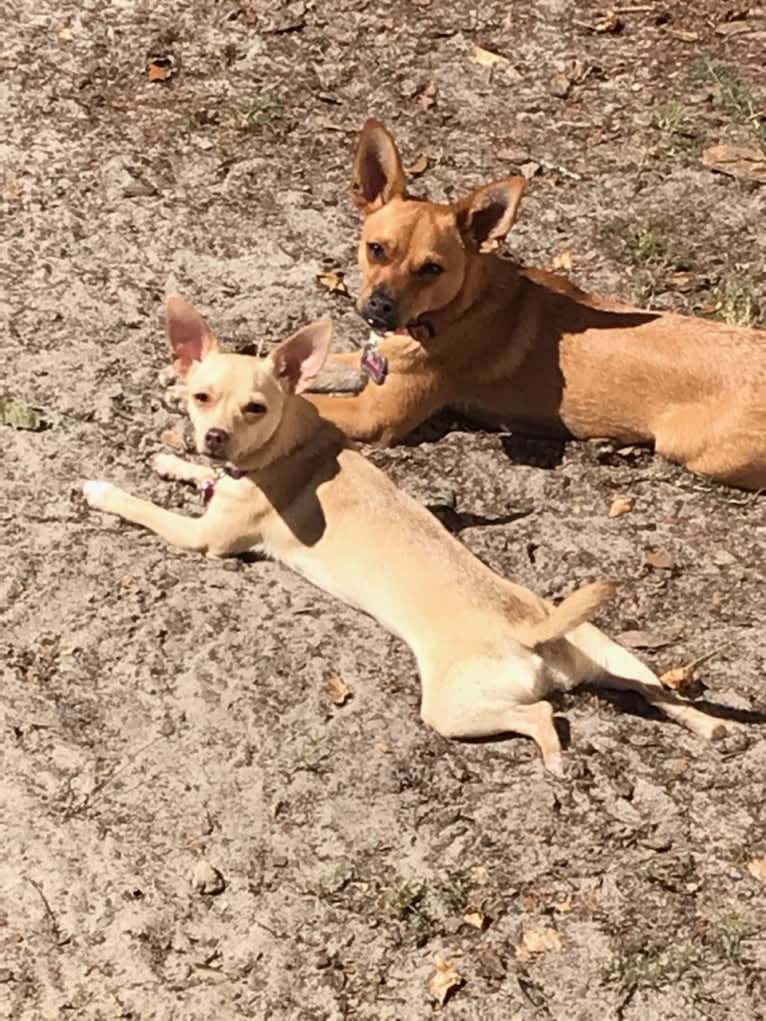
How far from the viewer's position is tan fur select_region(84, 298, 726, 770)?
4.55 m

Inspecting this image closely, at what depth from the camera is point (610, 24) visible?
7652 mm

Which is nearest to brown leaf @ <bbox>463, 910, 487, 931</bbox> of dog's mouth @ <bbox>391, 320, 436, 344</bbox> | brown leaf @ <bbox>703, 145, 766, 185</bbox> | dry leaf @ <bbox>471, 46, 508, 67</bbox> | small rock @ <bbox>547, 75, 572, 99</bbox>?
dog's mouth @ <bbox>391, 320, 436, 344</bbox>

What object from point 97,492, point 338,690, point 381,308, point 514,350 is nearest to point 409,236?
point 381,308

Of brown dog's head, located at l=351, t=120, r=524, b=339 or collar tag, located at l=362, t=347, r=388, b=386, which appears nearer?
brown dog's head, located at l=351, t=120, r=524, b=339

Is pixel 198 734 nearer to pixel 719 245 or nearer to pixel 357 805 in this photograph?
pixel 357 805

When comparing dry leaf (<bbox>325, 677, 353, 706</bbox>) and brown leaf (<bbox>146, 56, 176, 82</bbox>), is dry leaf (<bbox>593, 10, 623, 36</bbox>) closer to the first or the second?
brown leaf (<bbox>146, 56, 176, 82</bbox>)

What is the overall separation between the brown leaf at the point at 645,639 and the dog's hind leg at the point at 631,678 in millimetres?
271

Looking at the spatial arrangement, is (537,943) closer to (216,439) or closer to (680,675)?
(680,675)

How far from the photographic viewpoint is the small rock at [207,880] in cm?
432

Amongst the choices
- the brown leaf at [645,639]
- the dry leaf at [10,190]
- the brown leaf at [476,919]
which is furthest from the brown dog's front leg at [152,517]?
the dry leaf at [10,190]

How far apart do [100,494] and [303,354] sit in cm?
98

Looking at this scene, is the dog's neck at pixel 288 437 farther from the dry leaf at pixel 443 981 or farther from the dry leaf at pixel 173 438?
the dry leaf at pixel 443 981

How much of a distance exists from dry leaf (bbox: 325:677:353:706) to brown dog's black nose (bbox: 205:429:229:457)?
2.88 feet

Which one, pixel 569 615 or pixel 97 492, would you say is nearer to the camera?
pixel 569 615
